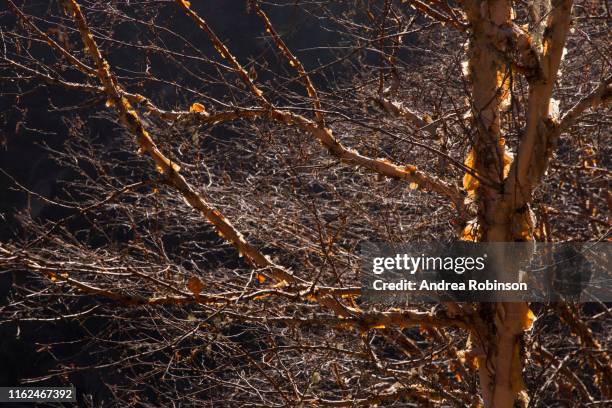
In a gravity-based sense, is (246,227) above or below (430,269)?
above

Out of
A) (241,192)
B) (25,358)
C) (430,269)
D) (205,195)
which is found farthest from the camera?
(25,358)

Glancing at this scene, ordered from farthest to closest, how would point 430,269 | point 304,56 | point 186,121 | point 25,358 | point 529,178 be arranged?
point 304,56
point 25,358
point 186,121
point 430,269
point 529,178

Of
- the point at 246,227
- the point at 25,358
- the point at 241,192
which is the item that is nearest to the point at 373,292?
the point at 246,227

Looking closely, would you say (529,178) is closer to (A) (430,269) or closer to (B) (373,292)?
(A) (430,269)

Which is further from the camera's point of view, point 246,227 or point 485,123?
point 246,227

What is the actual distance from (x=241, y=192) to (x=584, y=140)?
110 inches

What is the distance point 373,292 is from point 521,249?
31.7 inches

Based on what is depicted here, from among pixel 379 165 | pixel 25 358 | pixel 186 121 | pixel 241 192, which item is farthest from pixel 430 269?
pixel 25 358

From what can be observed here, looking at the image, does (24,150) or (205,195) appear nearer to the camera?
(205,195)

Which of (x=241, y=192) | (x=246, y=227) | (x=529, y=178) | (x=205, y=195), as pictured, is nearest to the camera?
(x=529, y=178)

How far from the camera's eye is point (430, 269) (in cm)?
387

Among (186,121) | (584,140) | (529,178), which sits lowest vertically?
(529,178)

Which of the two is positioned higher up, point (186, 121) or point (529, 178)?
point (186, 121)

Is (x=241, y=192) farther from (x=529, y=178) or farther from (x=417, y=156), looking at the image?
(x=529, y=178)
